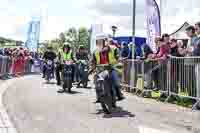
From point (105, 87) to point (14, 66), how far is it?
18.5m

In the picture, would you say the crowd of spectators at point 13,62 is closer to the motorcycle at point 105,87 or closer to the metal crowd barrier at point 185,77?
the metal crowd barrier at point 185,77

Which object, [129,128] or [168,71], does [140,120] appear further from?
[168,71]

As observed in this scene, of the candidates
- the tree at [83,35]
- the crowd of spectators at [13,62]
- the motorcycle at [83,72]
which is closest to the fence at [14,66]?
the crowd of spectators at [13,62]

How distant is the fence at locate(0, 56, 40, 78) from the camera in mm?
25283

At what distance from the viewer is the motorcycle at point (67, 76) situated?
1617 cm

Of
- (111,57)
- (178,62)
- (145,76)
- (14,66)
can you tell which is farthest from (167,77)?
(14,66)

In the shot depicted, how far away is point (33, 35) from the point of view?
43594mm

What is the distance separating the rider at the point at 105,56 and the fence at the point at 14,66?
13963 millimetres

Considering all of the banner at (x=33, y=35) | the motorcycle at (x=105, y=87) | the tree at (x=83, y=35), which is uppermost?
the tree at (x=83, y=35)

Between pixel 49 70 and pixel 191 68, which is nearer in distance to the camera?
pixel 191 68

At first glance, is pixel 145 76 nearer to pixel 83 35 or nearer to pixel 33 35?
pixel 33 35

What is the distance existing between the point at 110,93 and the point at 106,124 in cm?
166

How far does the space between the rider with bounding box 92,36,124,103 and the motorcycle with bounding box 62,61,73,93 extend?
4613 mm

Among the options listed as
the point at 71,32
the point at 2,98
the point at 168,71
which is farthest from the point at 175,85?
the point at 71,32
